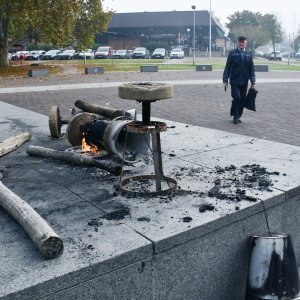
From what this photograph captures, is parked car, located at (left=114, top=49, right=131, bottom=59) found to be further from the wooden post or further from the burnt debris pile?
the wooden post

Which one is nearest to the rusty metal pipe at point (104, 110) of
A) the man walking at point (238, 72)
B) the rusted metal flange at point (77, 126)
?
the rusted metal flange at point (77, 126)

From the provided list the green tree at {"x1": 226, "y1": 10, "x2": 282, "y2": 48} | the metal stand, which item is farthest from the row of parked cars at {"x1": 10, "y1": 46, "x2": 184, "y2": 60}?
the metal stand

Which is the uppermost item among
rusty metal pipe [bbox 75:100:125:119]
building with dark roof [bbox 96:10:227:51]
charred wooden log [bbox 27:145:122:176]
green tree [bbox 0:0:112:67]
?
building with dark roof [bbox 96:10:227:51]

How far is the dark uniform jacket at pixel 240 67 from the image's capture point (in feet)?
32.8

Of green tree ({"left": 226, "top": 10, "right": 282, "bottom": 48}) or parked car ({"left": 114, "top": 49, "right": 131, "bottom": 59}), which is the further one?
green tree ({"left": 226, "top": 10, "right": 282, "bottom": 48})

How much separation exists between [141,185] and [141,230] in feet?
4.55

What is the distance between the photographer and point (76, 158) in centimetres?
557

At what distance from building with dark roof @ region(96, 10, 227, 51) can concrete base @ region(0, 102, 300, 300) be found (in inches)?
3282

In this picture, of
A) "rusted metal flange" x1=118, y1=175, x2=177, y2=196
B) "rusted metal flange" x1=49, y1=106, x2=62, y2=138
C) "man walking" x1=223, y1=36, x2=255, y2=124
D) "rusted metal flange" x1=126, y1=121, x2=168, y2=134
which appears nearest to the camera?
"rusted metal flange" x1=126, y1=121, x2=168, y2=134

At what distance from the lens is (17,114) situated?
34.2ft

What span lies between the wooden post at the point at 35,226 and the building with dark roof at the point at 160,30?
84818 millimetres

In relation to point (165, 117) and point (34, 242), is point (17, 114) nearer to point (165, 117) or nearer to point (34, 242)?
point (165, 117)

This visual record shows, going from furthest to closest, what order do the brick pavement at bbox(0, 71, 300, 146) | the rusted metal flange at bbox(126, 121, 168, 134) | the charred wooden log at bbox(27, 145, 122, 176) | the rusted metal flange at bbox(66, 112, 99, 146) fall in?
1. the brick pavement at bbox(0, 71, 300, 146)
2. the rusted metal flange at bbox(66, 112, 99, 146)
3. the charred wooden log at bbox(27, 145, 122, 176)
4. the rusted metal flange at bbox(126, 121, 168, 134)

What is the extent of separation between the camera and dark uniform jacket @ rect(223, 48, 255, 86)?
9.99 meters
